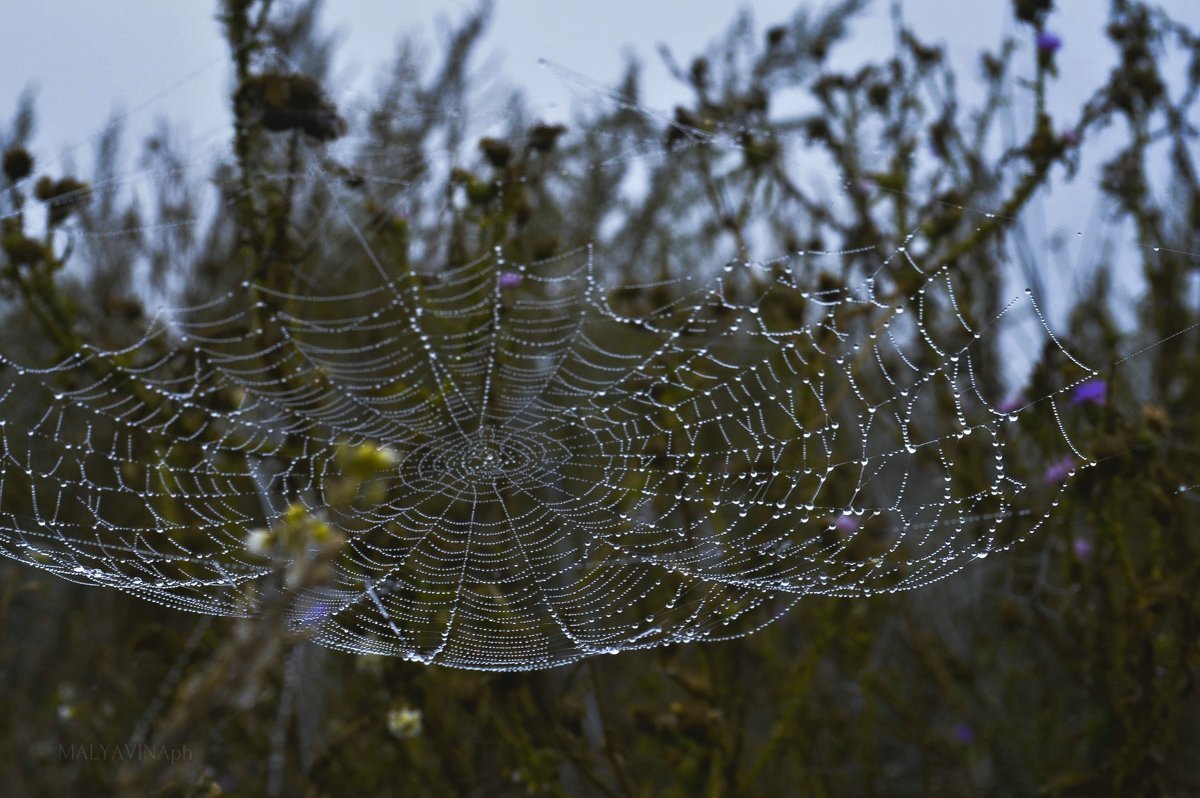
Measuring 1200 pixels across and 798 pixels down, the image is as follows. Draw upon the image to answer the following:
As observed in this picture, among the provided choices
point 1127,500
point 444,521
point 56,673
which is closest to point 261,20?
point 444,521

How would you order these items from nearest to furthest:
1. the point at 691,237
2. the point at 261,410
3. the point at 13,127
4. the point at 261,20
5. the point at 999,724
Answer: the point at 261,20, the point at 261,410, the point at 999,724, the point at 13,127, the point at 691,237

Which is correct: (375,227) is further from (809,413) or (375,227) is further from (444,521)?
(809,413)

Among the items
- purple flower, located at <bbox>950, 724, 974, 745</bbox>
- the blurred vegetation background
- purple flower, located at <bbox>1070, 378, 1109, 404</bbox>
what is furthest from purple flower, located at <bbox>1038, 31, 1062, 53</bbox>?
purple flower, located at <bbox>950, 724, 974, 745</bbox>

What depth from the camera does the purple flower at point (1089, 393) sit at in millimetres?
2176

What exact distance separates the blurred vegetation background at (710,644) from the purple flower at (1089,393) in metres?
0.04

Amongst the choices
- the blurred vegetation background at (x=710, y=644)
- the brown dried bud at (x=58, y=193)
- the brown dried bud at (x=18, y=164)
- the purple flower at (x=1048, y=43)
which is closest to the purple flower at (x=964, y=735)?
the blurred vegetation background at (x=710, y=644)

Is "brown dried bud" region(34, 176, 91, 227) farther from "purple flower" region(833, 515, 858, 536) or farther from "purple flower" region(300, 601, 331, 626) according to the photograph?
"purple flower" region(833, 515, 858, 536)

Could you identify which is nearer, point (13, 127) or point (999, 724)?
point (999, 724)

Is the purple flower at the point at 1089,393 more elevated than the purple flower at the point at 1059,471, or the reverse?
the purple flower at the point at 1089,393

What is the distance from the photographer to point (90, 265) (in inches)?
151

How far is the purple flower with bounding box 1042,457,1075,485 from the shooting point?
2.24m

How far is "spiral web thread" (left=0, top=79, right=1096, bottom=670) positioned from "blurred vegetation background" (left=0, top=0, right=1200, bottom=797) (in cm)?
14

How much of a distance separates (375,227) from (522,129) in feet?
1.70

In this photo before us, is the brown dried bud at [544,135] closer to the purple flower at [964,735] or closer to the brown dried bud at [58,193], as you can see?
the brown dried bud at [58,193]
